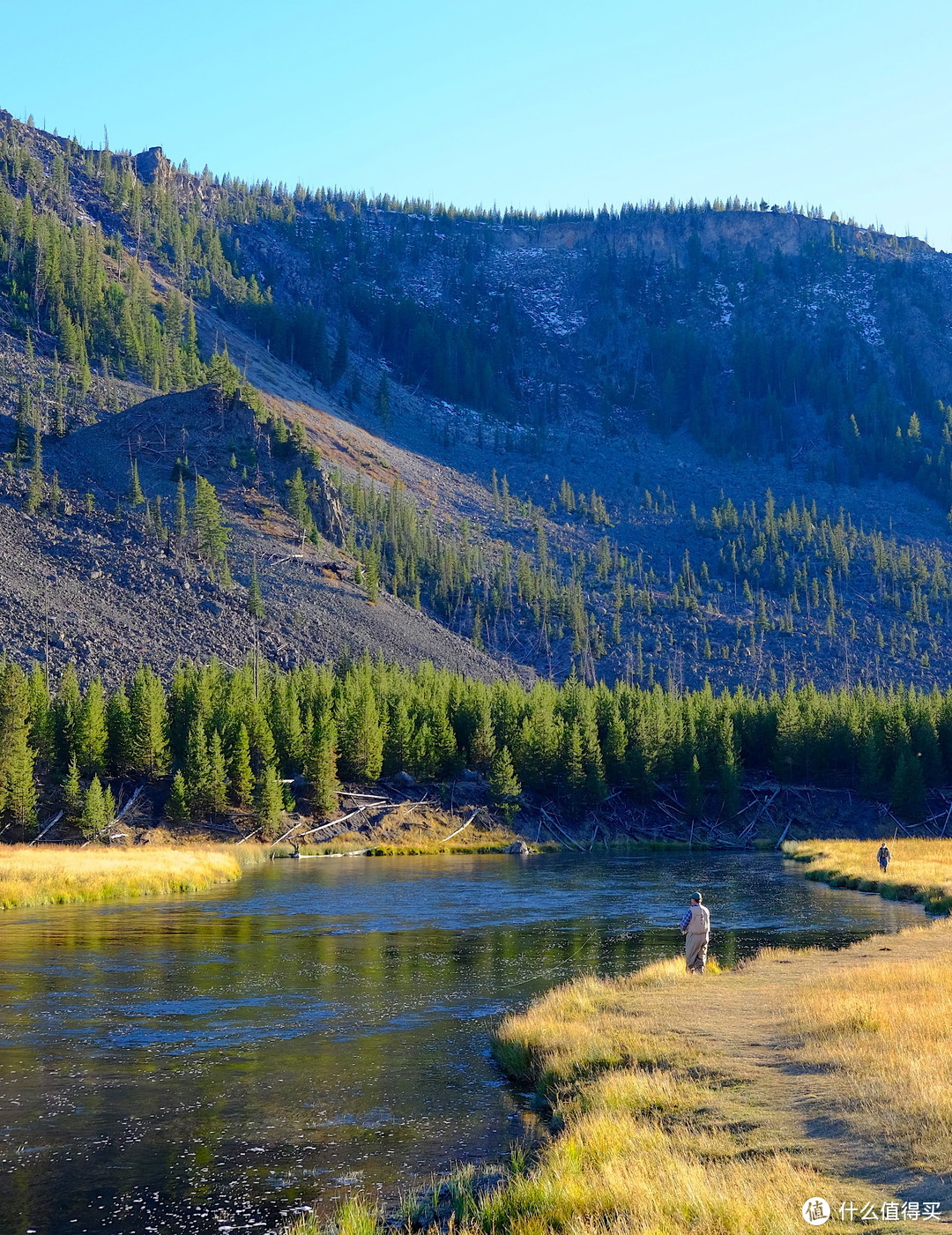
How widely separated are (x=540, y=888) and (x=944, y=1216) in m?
52.6

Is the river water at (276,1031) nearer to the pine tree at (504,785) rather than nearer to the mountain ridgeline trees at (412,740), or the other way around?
the mountain ridgeline trees at (412,740)

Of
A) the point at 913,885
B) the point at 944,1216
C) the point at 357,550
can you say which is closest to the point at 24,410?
the point at 357,550

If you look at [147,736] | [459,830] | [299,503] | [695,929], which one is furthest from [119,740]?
[299,503]

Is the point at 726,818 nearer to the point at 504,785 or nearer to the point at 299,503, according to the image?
the point at 504,785

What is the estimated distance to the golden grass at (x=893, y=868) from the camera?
56781mm

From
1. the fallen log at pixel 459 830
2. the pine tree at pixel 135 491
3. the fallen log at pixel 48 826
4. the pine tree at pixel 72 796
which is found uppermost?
the pine tree at pixel 135 491

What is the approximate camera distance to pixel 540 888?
212 feet

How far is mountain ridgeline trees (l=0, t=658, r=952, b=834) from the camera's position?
91250mm

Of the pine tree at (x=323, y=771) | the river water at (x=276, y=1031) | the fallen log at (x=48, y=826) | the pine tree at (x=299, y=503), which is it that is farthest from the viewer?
the pine tree at (x=299, y=503)

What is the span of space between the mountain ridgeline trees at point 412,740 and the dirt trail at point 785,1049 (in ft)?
204

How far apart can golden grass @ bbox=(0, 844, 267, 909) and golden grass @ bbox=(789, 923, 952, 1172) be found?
40316 mm

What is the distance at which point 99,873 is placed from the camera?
60562mm

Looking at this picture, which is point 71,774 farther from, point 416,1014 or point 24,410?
point 24,410

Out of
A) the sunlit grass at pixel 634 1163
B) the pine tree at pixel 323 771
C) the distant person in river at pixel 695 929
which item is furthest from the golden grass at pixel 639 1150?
the pine tree at pixel 323 771
